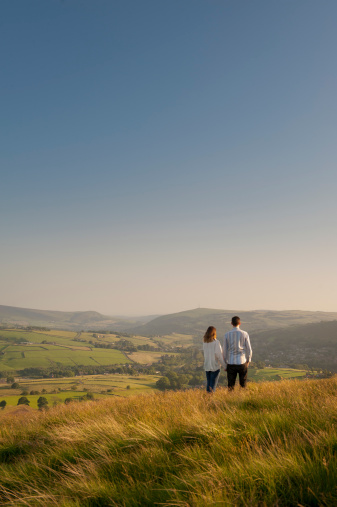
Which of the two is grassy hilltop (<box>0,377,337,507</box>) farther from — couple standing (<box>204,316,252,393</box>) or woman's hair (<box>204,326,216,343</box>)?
woman's hair (<box>204,326,216,343</box>)

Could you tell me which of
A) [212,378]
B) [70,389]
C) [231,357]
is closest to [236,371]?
[231,357]

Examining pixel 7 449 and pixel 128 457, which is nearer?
pixel 128 457

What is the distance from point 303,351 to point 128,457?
17287 centimetres

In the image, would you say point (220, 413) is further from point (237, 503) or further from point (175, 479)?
point (237, 503)

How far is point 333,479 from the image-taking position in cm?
256

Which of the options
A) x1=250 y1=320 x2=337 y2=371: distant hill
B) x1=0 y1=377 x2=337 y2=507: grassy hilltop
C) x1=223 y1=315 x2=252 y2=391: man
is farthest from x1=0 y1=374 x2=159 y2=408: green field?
x1=250 y1=320 x2=337 y2=371: distant hill

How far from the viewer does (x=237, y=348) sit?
9.90 m

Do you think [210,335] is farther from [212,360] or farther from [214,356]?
[212,360]

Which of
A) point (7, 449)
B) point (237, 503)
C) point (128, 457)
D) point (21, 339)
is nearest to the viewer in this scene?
point (237, 503)

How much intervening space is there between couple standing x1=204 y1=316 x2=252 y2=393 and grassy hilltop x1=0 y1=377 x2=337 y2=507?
4033 mm

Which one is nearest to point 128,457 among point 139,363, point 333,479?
point 333,479

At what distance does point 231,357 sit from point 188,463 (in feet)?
22.6

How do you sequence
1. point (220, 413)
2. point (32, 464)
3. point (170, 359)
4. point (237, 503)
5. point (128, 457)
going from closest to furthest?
point (237, 503) → point (128, 457) → point (32, 464) → point (220, 413) → point (170, 359)

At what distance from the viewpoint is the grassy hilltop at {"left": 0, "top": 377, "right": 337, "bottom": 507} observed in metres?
2.62
